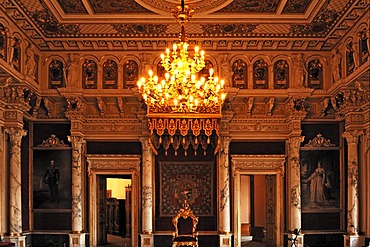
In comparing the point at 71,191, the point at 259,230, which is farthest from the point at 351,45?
the point at 259,230

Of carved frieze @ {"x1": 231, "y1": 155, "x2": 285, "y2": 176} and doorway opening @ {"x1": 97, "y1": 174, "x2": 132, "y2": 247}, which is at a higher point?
carved frieze @ {"x1": 231, "y1": 155, "x2": 285, "y2": 176}

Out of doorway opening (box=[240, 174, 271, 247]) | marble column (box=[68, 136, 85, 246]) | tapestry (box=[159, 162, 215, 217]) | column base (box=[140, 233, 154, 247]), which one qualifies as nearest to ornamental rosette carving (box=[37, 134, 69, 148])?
marble column (box=[68, 136, 85, 246])

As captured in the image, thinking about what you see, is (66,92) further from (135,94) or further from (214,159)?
(214,159)

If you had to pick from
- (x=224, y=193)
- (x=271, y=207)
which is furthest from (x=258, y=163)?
(x=271, y=207)

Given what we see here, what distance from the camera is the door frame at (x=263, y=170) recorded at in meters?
15.6

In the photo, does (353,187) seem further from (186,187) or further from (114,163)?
(114,163)

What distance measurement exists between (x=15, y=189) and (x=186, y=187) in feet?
13.8

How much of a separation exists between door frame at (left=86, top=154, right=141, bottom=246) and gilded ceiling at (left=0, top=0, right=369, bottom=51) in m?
2.73

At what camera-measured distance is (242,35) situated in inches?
573

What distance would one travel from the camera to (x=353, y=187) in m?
14.2

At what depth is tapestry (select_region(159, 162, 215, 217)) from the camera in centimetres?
1566

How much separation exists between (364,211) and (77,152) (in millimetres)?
6928

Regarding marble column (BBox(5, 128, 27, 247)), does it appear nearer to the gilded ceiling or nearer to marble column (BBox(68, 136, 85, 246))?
marble column (BBox(68, 136, 85, 246))

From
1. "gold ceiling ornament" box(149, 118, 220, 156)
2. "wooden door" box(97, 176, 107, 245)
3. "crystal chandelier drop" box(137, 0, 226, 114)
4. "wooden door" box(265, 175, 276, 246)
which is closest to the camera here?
"crystal chandelier drop" box(137, 0, 226, 114)
